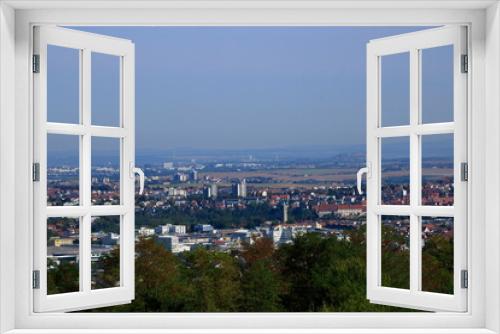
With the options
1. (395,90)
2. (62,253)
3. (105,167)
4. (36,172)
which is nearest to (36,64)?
(36,172)

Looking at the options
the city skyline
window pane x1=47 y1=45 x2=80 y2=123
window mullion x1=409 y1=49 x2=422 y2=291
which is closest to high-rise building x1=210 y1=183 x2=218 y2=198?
the city skyline

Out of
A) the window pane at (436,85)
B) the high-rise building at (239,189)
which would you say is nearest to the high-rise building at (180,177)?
the high-rise building at (239,189)

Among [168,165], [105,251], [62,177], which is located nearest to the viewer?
[62,177]

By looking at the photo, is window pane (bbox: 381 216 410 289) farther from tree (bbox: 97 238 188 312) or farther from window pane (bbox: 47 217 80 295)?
window pane (bbox: 47 217 80 295)

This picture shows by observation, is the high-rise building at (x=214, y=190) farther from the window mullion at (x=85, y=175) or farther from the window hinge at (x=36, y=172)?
the window hinge at (x=36, y=172)

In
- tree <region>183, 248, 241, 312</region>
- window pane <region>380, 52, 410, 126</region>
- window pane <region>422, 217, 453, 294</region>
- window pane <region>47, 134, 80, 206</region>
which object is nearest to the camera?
window pane <region>47, 134, 80, 206</region>

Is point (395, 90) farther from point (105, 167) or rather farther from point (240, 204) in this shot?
point (105, 167)

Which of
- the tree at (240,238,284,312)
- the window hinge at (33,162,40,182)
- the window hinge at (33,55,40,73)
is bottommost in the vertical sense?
the tree at (240,238,284,312)
